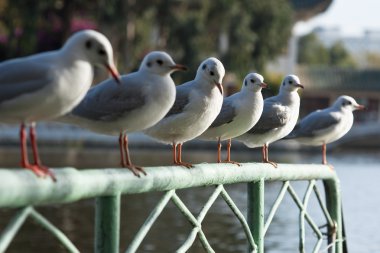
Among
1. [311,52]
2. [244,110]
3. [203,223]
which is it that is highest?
[311,52]

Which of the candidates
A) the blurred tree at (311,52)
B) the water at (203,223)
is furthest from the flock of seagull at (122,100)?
the blurred tree at (311,52)

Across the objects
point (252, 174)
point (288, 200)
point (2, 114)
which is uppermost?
point (2, 114)

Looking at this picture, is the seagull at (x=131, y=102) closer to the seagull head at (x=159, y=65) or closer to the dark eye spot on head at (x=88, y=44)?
the seagull head at (x=159, y=65)

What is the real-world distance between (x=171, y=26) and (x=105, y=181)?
36624 millimetres

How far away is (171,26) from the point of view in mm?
39594

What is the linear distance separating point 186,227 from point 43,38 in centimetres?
2771

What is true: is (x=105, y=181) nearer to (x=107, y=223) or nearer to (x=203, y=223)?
(x=107, y=223)

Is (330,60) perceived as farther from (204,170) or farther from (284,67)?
(204,170)

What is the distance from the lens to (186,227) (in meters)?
16.9

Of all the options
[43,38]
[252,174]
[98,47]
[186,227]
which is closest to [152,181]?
[98,47]

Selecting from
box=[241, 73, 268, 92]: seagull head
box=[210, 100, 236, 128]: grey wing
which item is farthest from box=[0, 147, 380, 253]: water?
box=[241, 73, 268, 92]: seagull head

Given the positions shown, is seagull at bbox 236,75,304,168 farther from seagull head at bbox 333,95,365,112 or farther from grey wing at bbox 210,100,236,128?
seagull head at bbox 333,95,365,112

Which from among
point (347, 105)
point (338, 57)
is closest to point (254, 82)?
point (347, 105)

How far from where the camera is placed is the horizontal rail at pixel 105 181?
109 inches
